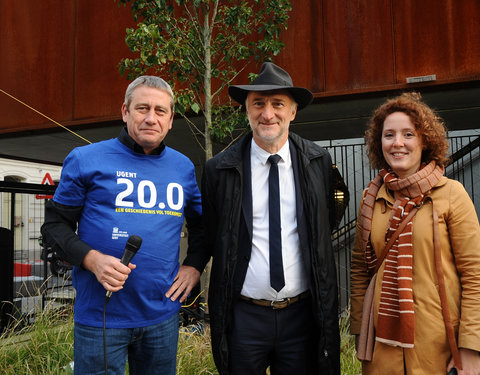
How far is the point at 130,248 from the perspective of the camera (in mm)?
1911

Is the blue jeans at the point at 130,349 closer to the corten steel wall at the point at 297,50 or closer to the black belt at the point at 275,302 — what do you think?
the black belt at the point at 275,302

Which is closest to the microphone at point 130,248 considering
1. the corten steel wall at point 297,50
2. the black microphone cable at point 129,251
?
the black microphone cable at point 129,251

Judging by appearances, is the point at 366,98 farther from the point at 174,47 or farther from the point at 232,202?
the point at 232,202

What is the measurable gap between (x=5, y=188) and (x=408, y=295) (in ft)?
15.0

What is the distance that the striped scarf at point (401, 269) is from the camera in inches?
77.3

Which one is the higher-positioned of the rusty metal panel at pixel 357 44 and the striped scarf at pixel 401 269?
the rusty metal panel at pixel 357 44

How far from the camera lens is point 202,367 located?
11.9ft

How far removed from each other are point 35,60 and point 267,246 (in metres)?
8.10

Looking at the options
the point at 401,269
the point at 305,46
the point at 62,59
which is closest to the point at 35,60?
the point at 62,59

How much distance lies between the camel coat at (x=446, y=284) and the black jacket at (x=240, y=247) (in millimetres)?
316

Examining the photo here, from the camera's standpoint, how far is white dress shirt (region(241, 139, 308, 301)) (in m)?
2.28

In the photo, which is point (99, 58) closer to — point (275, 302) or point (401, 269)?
point (275, 302)

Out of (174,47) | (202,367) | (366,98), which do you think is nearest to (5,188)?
(174,47)

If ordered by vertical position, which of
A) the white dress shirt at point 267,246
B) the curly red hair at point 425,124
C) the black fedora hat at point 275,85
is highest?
the black fedora hat at point 275,85
